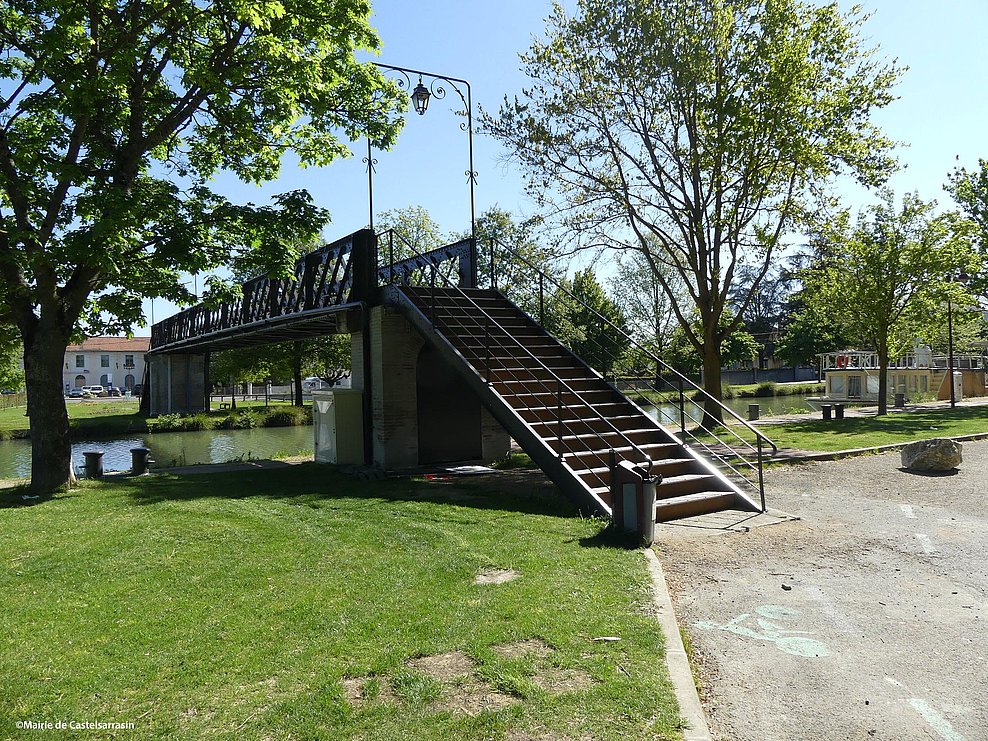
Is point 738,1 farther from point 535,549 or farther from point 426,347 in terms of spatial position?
point 535,549

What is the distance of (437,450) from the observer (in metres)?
14.9

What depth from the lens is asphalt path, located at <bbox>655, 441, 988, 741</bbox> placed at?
391cm

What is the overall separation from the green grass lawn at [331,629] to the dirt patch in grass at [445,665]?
0.01 meters

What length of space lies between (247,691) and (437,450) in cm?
1088

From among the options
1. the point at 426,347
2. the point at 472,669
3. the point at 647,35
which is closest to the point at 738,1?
the point at 647,35

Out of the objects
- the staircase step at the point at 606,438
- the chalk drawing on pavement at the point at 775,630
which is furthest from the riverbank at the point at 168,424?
the chalk drawing on pavement at the point at 775,630

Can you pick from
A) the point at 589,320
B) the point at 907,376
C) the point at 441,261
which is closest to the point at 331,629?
the point at 441,261

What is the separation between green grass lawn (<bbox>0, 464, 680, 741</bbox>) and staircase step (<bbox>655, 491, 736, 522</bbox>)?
1096 millimetres

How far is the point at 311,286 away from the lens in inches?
678

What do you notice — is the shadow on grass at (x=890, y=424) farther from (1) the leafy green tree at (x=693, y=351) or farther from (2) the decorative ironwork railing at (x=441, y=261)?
(1) the leafy green tree at (x=693, y=351)

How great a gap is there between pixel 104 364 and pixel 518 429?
10623 cm

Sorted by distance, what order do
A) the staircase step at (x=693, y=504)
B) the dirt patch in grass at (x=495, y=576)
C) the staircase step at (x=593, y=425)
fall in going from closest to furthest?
the dirt patch in grass at (x=495, y=576)
the staircase step at (x=693, y=504)
the staircase step at (x=593, y=425)

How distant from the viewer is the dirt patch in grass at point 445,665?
4250 millimetres

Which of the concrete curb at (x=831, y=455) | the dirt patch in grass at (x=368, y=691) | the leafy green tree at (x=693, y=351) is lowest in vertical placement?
the dirt patch in grass at (x=368, y=691)
